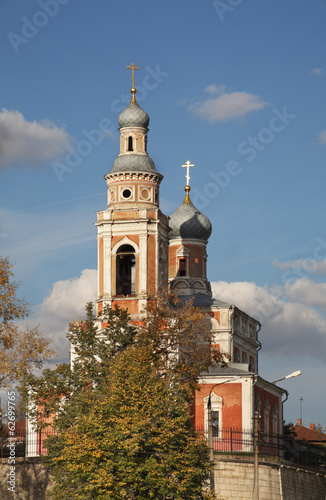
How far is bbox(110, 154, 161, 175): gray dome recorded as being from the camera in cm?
5562

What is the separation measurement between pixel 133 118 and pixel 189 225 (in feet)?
37.2

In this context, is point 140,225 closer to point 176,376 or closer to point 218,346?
point 218,346

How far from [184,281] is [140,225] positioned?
32.1ft

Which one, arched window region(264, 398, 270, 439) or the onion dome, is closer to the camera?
arched window region(264, 398, 270, 439)

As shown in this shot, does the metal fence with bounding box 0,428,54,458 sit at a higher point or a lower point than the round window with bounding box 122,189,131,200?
lower

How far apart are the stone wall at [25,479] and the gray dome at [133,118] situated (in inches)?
801

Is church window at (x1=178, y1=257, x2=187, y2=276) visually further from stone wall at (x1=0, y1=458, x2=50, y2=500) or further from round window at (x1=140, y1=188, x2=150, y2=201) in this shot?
stone wall at (x1=0, y1=458, x2=50, y2=500)

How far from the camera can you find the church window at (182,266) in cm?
6481

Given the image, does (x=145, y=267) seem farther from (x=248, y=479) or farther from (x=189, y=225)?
(x=248, y=479)

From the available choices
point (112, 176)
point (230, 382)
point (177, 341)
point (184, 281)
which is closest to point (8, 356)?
point (177, 341)

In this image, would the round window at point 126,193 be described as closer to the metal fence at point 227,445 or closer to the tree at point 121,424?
the tree at point 121,424

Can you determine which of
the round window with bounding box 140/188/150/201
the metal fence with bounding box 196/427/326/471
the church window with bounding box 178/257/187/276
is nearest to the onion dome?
the church window with bounding box 178/257/187/276

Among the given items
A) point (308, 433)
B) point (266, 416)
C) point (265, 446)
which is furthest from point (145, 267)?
point (308, 433)

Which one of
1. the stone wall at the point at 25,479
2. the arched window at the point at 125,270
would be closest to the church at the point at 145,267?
the arched window at the point at 125,270
